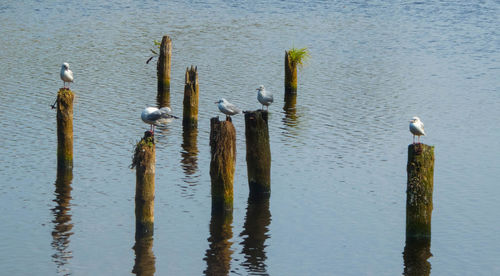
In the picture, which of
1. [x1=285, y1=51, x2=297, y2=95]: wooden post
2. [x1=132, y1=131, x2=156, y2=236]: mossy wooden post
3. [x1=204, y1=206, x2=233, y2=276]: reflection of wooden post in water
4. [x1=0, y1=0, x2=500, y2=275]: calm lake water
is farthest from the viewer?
[x1=285, y1=51, x2=297, y2=95]: wooden post

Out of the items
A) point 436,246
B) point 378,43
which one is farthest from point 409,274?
point 378,43

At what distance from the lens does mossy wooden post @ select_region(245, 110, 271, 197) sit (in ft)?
67.1

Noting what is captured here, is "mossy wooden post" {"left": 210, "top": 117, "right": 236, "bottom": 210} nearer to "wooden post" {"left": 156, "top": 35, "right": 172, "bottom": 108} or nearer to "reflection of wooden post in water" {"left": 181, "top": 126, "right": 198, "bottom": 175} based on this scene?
"reflection of wooden post in water" {"left": 181, "top": 126, "right": 198, "bottom": 175}

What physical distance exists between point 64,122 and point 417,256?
389 inches

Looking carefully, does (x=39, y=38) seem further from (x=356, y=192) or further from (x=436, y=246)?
(x=436, y=246)

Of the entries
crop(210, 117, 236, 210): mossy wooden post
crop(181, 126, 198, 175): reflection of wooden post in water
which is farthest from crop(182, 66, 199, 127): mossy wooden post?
crop(210, 117, 236, 210): mossy wooden post

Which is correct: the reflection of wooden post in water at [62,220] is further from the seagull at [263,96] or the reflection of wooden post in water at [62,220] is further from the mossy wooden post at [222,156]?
the seagull at [263,96]

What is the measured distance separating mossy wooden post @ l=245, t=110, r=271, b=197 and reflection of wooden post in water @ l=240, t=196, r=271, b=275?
33cm

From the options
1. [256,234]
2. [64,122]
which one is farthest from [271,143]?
[256,234]

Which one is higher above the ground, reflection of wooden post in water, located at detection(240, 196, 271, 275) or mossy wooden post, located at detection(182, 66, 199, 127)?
mossy wooden post, located at detection(182, 66, 199, 127)

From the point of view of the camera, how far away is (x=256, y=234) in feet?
62.7

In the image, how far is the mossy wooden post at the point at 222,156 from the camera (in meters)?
19.1

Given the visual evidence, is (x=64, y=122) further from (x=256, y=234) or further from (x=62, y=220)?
(x=256, y=234)

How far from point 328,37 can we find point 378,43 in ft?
9.03
